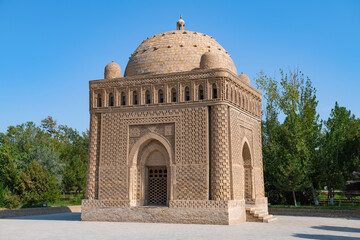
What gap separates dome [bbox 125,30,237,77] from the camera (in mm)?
15492

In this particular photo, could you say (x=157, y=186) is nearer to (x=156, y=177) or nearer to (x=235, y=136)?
(x=156, y=177)

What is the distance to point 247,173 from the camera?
53.5 ft

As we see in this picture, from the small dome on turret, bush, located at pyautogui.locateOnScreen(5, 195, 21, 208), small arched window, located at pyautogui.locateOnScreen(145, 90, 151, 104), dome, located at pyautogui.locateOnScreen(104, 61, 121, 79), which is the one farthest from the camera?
bush, located at pyautogui.locateOnScreen(5, 195, 21, 208)

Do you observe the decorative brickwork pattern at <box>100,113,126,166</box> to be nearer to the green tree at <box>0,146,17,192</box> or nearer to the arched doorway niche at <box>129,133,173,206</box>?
the arched doorway niche at <box>129,133,173,206</box>

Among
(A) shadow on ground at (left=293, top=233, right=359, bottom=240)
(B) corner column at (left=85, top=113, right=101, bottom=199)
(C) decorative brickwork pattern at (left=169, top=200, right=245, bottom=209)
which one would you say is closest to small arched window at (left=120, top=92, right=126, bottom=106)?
(B) corner column at (left=85, top=113, right=101, bottom=199)

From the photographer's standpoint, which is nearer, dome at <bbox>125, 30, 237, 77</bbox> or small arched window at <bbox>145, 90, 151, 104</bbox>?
small arched window at <bbox>145, 90, 151, 104</bbox>

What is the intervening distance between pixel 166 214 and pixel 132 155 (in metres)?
2.56

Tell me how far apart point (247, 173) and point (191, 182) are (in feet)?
11.9

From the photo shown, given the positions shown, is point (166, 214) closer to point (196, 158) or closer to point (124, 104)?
point (196, 158)

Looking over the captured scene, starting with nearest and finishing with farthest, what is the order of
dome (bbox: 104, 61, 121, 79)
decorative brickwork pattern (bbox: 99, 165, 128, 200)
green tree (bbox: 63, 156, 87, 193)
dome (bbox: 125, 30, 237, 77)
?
decorative brickwork pattern (bbox: 99, 165, 128, 200)
dome (bbox: 125, 30, 237, 77)
dome (bbox: 104, 61, 121, 79)
green tree (bbox: 63, 156, 87, 193)

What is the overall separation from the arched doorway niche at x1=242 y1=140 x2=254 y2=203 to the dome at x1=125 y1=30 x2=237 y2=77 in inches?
Answer: 140

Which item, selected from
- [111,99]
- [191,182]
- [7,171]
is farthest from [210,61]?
[7,171]

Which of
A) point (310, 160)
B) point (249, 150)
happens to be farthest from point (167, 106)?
point (310, 160)

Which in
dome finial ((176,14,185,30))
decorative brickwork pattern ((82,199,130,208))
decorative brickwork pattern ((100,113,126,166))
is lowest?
decorative brickwork pattern ((82,199,130,208))
